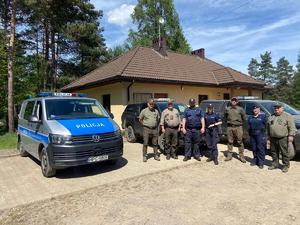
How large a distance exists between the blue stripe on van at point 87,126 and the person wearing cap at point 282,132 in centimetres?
408

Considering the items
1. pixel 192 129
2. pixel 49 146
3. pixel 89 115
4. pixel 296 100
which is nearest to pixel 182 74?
pixel 192 129

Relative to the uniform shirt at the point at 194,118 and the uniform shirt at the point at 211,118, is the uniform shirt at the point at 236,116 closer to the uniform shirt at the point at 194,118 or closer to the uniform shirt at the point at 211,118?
the uniform shirt at the point at 211,118

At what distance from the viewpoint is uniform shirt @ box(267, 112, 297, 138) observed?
7.04 meters

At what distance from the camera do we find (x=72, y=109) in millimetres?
7715

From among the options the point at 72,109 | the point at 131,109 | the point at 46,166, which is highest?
the point at 72,109

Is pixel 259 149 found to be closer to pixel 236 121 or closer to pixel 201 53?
pixel 236 121

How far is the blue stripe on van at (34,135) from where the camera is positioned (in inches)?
274


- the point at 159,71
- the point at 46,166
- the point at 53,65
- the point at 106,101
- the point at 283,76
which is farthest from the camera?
the point at 283,76

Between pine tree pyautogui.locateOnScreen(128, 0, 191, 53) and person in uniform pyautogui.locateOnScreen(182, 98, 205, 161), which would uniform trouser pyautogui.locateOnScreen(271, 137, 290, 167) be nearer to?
person in uniform pyautogui.locateOnScreen(182, 98, 205, 161)

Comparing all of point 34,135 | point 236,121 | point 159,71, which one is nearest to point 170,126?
point 236,121

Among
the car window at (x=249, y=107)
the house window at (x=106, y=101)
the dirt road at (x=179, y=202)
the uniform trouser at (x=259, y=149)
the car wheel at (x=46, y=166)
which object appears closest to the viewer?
the dirt road at (x=179, y=202)

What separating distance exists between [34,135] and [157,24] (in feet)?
104

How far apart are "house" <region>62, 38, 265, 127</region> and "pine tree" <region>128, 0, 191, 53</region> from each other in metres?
14.4

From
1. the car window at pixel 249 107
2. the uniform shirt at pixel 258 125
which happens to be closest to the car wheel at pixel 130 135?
the car window at pixel 249 107
